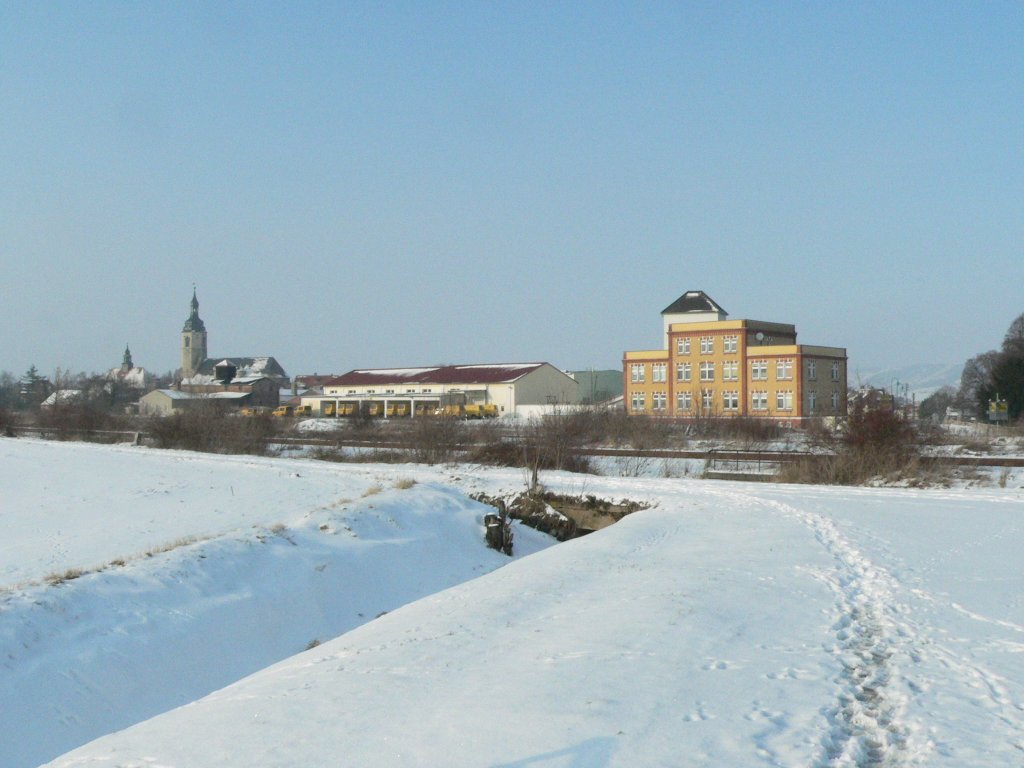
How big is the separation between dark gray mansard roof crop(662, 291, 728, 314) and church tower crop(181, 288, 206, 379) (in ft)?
357

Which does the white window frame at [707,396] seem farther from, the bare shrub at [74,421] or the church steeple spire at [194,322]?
the church steeple spire at [194,322]

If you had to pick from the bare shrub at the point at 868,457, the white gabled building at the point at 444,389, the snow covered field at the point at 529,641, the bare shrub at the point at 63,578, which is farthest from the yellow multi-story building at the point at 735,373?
the bare shrub at the point at 63,578

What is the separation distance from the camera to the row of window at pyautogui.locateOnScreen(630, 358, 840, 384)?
8031 cm

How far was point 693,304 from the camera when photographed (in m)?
92.2

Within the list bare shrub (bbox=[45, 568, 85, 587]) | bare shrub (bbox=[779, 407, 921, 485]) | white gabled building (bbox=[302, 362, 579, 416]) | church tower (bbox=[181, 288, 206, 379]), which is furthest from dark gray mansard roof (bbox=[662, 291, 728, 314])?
church tower (bbox=[181, 288, 206, 379])

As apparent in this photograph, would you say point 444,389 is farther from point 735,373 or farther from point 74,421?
point 74,421

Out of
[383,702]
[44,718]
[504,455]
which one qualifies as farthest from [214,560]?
[504,455]

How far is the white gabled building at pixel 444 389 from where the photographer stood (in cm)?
9038

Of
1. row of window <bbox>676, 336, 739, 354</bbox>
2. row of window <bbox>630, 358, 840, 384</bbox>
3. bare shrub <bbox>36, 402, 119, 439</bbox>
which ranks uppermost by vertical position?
row of window <bbox>676, 336, 739, 354</bbox>

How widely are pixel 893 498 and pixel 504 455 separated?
17.9 meters

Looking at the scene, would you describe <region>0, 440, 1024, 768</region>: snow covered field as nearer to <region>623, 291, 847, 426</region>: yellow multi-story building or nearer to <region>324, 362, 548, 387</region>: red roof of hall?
<region>623, 291, 847, 426</region>: yellow multi-story building

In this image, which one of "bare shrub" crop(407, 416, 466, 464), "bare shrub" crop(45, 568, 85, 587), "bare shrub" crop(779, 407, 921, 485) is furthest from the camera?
"bare shrub" crop(407, 416, 466, 464)

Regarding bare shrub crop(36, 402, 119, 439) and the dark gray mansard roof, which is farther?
the dark gray mansard roof

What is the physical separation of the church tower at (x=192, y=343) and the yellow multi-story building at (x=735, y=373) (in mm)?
111055
